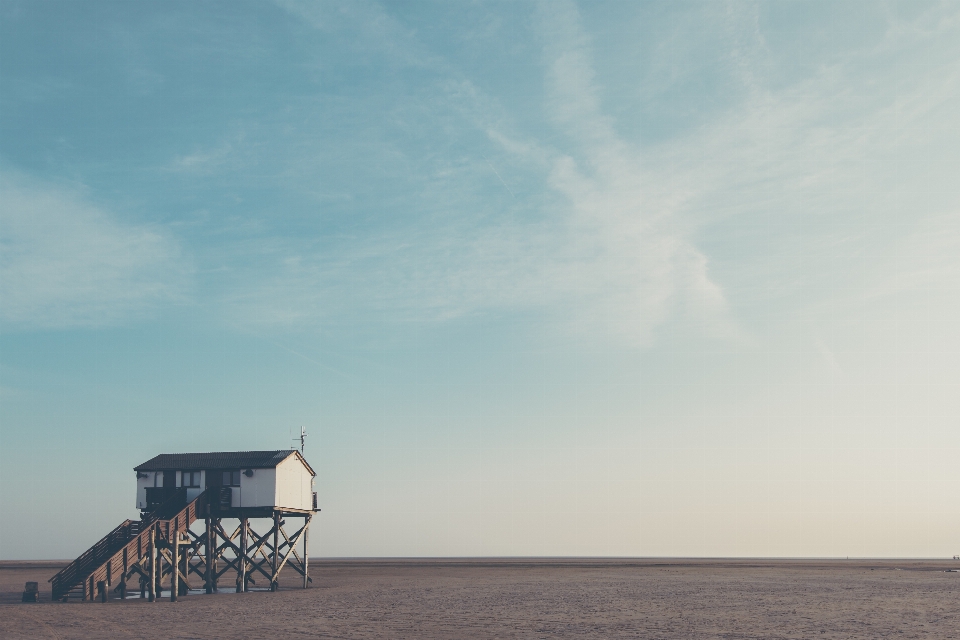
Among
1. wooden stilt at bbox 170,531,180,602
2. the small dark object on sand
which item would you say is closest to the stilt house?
wooden stilt at bbox 170,531,180,602

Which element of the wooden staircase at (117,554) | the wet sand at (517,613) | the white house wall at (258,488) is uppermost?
the white house wall at (258,488)

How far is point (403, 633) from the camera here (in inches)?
1296

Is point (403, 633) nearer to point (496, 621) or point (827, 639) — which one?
point (496, 621)

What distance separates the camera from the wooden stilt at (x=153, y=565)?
47.6m

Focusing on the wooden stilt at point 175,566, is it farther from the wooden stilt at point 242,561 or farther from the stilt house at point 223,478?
the wooden stilt at point 242,561

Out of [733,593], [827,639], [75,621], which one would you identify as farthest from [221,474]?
[827,639]

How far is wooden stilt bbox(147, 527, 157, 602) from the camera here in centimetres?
4759

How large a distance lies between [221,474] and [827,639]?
126 ft

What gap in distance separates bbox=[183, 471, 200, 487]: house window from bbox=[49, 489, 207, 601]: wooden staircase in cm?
175

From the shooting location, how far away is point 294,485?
58.9 metres

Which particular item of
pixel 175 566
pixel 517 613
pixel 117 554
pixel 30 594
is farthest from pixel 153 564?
pixel 517 613

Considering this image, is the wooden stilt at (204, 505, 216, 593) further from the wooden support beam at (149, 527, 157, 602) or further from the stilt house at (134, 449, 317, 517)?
the wooden support beam at (149, 527, 157, 602)

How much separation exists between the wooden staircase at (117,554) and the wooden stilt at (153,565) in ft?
0.63

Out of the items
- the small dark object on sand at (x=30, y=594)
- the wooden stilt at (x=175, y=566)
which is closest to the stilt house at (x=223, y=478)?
the wooden stilt at (x=175, y=566)
